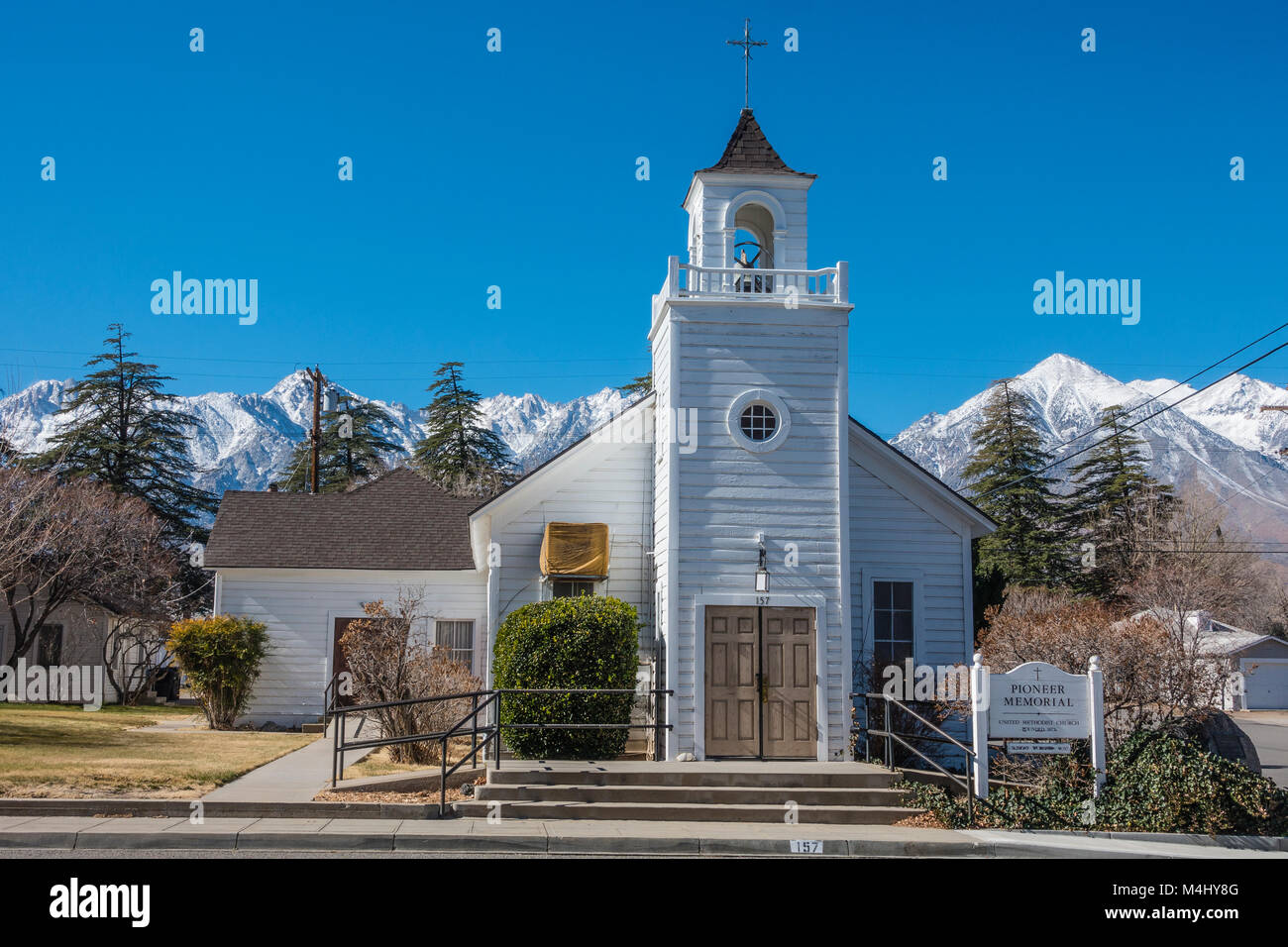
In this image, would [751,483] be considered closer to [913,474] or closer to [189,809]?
[913,474]

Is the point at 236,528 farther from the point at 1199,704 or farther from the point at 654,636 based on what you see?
the point at 1199,704

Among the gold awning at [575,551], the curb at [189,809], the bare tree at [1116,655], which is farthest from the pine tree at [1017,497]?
the curb at [189,809]

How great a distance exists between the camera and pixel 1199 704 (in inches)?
609

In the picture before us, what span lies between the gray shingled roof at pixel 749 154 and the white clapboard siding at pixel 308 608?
1122 cm

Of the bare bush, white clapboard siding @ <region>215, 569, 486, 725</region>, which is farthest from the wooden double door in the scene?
white clapboard siding @ <region>215, 569, 486, 725</region>

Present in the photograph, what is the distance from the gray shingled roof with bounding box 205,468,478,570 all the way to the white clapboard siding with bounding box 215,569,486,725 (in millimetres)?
293

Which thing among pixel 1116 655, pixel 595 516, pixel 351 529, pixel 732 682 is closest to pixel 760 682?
pixel 732 682

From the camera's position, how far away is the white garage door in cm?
5528

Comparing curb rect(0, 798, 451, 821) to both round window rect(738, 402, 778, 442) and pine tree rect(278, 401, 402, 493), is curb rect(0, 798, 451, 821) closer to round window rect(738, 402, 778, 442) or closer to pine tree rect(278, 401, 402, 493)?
round window rect(738, 402, 778, 442)

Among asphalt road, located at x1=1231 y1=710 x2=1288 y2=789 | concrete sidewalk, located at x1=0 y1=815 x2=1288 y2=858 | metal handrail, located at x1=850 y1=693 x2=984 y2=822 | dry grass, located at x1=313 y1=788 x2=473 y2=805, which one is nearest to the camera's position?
concrete sidewalk, located at x1=0 y1=815 x2=1288 y2=858

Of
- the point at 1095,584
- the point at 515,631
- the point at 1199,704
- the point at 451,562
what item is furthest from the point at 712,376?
the point at 1095,584

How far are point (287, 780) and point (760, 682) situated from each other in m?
6.77

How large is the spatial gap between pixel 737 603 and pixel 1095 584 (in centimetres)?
3725
